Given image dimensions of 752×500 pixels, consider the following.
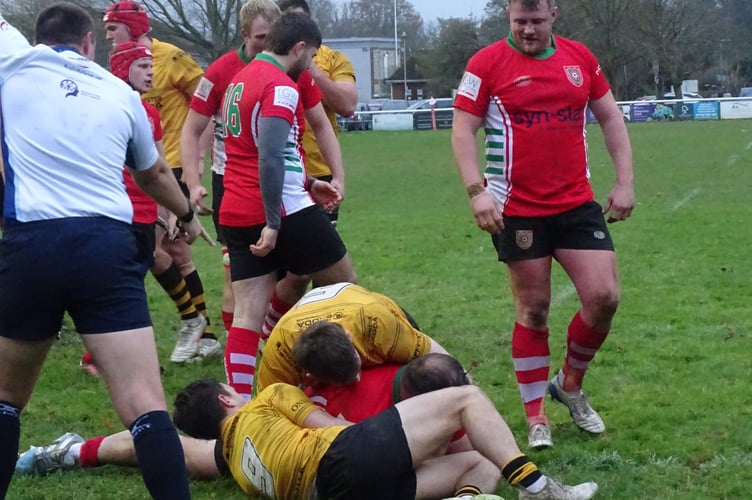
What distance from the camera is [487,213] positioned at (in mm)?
4551

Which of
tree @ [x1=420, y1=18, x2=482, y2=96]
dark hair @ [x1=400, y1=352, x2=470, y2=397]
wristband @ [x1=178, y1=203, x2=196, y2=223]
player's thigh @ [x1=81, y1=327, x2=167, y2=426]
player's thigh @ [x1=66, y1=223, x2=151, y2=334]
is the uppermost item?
tree @ [x1=420, y1=18, x2=482, y2=96]

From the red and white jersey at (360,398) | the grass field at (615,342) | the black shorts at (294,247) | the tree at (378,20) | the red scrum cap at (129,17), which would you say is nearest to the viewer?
the red and white jersey at (360,398)

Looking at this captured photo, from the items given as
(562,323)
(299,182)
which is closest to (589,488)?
(299,182)

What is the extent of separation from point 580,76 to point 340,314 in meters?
1.57

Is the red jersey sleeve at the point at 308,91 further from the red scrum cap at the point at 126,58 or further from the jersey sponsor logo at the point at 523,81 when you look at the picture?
the jersey sponsor logo at the point at 523,81

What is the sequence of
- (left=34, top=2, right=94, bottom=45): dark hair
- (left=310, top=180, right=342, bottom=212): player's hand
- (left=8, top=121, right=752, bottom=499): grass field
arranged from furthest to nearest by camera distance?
(left=310, top=180, right=342, bottom=212): player's hand < (left=8, top=121, right=752, bottom=499): grass field < (left=34, top=2, right=94, bottom=45): dark hair

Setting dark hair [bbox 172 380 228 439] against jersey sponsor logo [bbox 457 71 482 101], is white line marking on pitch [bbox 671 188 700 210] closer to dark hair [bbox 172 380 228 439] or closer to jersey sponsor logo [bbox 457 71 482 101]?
jersey sponsor logo [bbox 457 71 482 101]

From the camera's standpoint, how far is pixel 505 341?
6973 mm

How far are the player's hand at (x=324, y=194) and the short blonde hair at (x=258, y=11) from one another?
943 mm

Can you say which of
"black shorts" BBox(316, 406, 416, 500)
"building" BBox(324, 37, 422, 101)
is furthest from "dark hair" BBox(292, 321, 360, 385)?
"building" BBox(324, 37, 422, 101)

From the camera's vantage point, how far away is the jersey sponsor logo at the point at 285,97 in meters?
4.74

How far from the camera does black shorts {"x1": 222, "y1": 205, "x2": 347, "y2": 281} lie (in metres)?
5.03

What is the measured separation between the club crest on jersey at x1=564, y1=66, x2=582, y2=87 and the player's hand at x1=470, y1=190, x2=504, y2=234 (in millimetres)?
661

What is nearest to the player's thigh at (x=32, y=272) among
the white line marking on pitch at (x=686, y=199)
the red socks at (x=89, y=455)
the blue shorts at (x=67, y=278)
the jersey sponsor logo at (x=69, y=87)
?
the blue shorts at (x=67, y=278)
